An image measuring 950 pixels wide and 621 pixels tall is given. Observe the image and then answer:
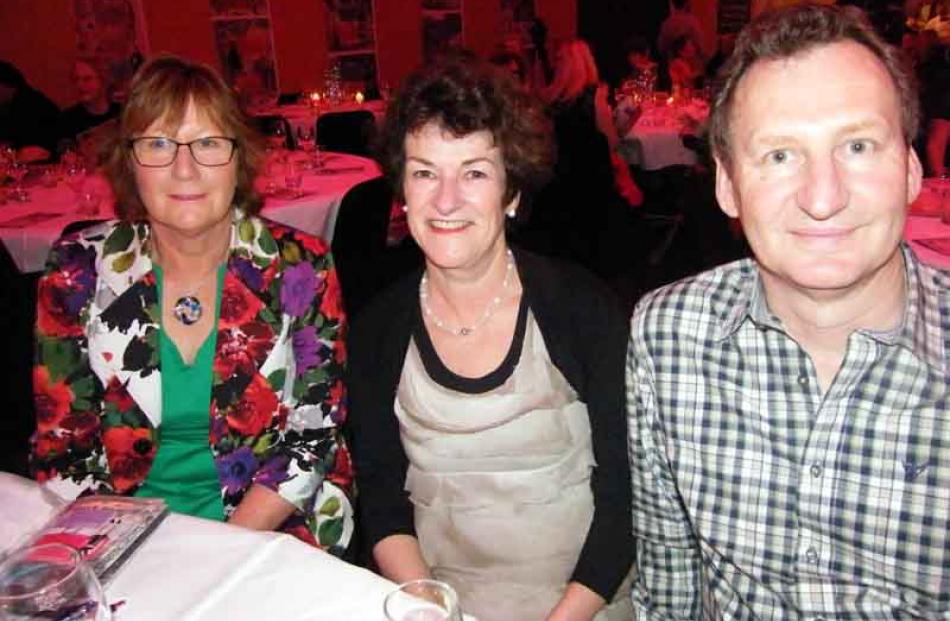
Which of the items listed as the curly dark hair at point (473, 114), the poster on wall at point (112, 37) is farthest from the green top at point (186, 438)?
the poster on wall at point (112, 37)

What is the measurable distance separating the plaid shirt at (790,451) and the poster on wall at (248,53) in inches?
346

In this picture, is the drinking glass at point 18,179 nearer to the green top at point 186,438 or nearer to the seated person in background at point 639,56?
the green top at point 186,438

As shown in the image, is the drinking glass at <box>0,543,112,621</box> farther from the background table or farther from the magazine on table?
the background table

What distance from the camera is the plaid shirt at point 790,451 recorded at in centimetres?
134

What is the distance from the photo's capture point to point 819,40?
4.38 ft

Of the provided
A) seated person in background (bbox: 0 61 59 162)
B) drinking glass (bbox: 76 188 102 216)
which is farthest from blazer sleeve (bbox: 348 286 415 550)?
seated person in background (bbox: 0 61 59 162)

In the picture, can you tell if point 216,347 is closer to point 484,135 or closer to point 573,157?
point 484,135

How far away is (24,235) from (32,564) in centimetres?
322

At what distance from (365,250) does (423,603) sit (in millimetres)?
2881

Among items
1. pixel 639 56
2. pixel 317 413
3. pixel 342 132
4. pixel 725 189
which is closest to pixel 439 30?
pixel 639 56

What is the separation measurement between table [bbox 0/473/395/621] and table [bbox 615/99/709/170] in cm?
553

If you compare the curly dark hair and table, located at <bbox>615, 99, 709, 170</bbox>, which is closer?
the curly dark hair

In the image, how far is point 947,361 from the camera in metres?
1.35

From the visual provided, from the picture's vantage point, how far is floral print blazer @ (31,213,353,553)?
6.74 feet
